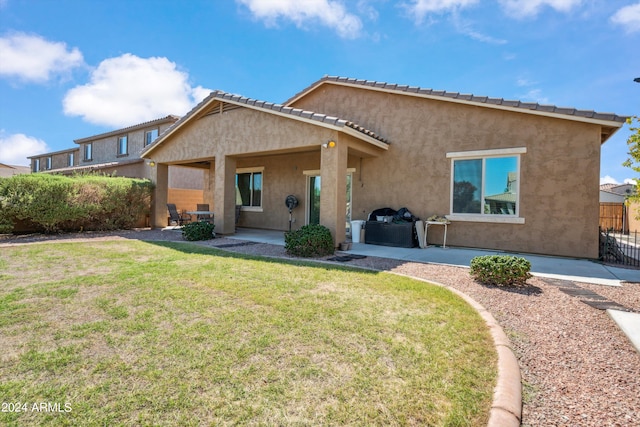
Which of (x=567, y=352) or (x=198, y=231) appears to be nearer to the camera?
(x=567, y=352)

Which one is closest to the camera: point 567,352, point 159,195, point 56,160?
point 567,352

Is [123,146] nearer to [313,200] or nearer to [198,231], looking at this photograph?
[198,231]

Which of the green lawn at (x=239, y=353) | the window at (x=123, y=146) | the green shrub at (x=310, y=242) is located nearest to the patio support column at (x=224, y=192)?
the green shrub at (x=310, y=242)

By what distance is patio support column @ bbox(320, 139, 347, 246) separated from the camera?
909 centimetres

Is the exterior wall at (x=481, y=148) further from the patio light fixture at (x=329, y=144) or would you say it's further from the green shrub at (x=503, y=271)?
the green shrub at (x=503, y=271)

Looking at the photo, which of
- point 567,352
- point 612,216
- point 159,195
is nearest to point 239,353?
point 567,352

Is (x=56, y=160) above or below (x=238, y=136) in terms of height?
above

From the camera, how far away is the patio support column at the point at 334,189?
909cm

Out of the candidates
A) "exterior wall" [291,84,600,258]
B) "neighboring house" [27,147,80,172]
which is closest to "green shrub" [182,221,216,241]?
"exterior wall" [291,84,600,258]

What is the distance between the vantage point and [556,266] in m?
7.51

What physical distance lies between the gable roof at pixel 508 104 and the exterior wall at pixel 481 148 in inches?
9.6

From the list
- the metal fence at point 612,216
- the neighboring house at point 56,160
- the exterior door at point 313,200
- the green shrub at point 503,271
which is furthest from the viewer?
the neighboring house at point 56,160

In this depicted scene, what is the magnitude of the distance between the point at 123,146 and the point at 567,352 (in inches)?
1199

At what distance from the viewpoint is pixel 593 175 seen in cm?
827
